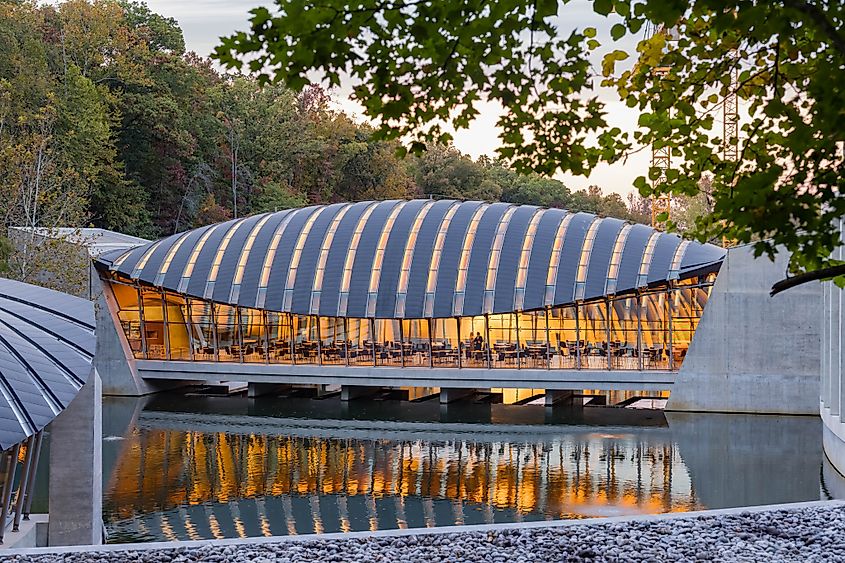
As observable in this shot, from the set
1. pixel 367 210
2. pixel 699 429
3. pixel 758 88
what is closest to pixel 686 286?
pixel 699 429

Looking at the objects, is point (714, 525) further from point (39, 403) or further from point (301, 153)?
point (301, 153)

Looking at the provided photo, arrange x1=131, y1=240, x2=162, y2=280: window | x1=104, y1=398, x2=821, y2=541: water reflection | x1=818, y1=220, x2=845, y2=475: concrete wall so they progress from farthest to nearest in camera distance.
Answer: x1=131, y1=240, x2=162, y2=280: window → x1=818, y1=220, x2=845, y2=475: concrete wall → x1=104, y1=398, x2=821, y2=541: water reflection

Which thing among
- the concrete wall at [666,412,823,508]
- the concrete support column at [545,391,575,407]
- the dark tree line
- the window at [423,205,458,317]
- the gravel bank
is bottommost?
the concrete wall at [666,412,823,508]

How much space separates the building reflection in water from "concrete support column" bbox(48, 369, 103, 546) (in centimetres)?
296

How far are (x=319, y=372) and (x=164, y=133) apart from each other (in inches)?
1291

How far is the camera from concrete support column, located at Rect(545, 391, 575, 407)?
135 ft

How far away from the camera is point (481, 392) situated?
44188 millimetres

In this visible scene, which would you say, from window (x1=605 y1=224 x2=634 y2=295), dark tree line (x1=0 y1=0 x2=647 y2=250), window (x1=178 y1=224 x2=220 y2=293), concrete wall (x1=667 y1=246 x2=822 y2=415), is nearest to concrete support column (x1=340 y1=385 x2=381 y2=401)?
window (x1=178 y1=224 x2=220 y2=293)

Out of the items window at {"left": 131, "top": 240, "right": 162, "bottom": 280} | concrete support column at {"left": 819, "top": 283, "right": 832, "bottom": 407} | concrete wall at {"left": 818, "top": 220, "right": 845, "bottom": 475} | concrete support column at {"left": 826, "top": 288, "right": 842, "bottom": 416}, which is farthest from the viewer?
window at {"left": 131, "top": 240, "right": 162, "bottom": 280}

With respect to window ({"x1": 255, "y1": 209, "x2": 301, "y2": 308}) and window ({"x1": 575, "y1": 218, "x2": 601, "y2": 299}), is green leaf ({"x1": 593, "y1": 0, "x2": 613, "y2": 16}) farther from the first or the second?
window ({"x1": 255, "y1": 209, "x2": 301, "y2": 308})

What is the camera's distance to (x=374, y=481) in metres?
27.0

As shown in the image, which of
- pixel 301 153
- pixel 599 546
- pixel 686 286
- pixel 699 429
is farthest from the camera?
pixel 301 153

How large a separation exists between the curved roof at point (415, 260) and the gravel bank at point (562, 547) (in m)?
26.5

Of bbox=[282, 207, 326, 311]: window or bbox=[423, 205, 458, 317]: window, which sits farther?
bbox=[282, 207, 326, 311]: window
